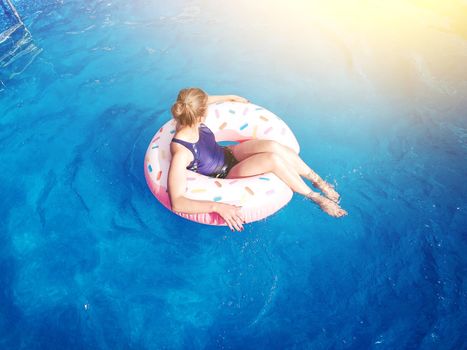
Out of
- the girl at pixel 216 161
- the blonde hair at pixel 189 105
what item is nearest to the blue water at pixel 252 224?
the girl at pixel 216 161

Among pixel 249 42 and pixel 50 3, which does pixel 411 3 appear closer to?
pixel 249 42

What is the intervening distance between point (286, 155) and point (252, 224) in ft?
2.38

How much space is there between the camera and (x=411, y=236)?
10.0ft

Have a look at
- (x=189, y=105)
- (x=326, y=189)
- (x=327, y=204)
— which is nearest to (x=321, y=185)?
(x=326, y=189)

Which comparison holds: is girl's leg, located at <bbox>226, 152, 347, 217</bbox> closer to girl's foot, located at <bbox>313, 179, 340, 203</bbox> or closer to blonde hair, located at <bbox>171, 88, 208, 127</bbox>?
girl's foot, located at <bbox>313, 179, 340, 203</bbox>

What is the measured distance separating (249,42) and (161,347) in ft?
14.7

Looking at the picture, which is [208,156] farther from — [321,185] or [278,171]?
[321,185]

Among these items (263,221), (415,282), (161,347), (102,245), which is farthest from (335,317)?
(102,245)

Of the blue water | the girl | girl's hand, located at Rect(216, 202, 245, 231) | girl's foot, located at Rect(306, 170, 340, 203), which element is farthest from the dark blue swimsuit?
girl's foot, located at Rect(306, 170, 340, 203)

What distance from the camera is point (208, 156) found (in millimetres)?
2953

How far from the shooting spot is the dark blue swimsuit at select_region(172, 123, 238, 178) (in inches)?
111

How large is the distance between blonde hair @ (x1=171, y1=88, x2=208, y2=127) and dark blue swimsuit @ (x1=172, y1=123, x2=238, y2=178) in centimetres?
22

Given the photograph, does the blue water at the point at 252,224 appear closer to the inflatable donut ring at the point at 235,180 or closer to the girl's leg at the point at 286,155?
the girl's leg at the point at 286,155

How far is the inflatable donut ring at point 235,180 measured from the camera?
A: 271cm
